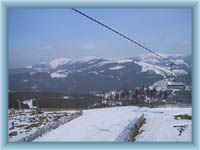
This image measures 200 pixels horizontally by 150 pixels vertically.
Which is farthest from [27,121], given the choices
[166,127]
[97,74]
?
[166,127]

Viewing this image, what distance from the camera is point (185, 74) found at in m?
3.32

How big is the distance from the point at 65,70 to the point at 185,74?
0.83m

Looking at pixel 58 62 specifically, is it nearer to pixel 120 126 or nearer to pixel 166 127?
pixel 120 126

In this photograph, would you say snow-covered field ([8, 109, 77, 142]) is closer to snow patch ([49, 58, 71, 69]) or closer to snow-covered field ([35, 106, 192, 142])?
snow-covered field ([35, 106, 192, 142])

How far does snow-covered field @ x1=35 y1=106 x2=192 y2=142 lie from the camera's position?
3.30 metres

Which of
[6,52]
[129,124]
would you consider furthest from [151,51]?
[6,52]

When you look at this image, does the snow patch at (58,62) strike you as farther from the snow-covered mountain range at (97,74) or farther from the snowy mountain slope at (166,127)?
the snowy mountain slope at (166,127)

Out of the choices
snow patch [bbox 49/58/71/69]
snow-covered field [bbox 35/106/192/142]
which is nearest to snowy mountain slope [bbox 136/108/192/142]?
snow-covered field [bbox 35/106/192/142]

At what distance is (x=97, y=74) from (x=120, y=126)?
15.7 inches

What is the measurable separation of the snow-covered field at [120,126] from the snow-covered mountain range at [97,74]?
0.18m

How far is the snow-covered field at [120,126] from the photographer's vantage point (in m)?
3.30

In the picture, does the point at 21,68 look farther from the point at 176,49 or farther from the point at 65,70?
the point at 176,49

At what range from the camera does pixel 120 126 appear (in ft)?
11.0
